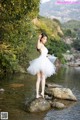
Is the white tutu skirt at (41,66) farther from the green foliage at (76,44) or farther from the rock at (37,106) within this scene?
the green foliage at (76,44)

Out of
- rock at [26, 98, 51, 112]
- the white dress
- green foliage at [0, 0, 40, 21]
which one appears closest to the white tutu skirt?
the white dress

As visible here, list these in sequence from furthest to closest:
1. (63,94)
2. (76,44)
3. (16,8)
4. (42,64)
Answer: (76,44) < (16,8) < (63,94) < (42,64)

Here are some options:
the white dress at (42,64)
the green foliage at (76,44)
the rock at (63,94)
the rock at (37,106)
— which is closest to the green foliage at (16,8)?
the rock at (63,94)

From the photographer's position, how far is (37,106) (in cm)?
1266

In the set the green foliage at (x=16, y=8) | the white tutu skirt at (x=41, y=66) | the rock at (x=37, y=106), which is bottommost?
the rock at (x=37, y=106)

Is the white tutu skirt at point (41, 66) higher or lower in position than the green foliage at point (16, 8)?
lower

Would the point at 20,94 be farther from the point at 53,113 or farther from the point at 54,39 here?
the point at 54,39

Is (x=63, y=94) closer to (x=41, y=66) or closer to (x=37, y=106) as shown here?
(x=41, y=66)

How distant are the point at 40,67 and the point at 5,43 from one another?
285 inches

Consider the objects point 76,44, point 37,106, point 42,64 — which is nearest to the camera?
point 37,106

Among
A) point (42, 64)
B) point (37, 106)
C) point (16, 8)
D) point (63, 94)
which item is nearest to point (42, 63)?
point (42, 64)

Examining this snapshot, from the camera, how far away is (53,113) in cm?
1244

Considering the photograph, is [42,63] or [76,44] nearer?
[42,63]

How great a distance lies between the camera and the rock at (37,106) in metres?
12.5
